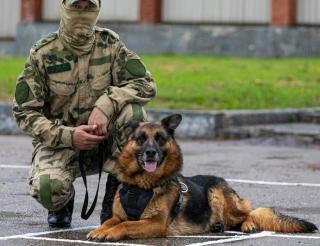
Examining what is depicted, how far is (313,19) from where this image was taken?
88.8ft

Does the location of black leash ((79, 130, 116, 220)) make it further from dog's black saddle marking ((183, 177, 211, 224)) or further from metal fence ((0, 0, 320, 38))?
metal fence ((0, 0, 320, 38))

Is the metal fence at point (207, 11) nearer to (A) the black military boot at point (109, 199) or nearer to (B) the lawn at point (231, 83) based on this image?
(B) the lawn at point (231, 83)

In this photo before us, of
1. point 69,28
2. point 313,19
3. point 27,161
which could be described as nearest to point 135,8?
point 313,19

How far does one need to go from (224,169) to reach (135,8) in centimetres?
1665

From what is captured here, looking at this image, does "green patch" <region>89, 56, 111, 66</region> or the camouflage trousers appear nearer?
the camouflage trousers

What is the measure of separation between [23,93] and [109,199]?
3.32 feet

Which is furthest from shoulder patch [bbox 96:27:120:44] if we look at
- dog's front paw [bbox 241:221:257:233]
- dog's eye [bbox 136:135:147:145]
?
dog's front paw [bbox 241:221:257:233]

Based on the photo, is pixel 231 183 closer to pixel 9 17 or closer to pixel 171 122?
pixel 171 122

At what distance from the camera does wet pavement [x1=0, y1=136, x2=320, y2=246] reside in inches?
332

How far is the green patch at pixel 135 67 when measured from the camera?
29.6 ft

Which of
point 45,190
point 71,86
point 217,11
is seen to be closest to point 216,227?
point 45,190

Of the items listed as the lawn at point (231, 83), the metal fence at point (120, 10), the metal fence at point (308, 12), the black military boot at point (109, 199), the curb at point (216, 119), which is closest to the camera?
the black military boot at point (109, 199)

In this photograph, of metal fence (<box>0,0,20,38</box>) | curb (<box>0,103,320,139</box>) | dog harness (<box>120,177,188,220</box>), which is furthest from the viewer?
metal fence (<box>0,0,20,38</box>)

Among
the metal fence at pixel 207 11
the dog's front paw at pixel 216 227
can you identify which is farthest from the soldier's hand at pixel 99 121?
the metal fence at pixel 207 11
